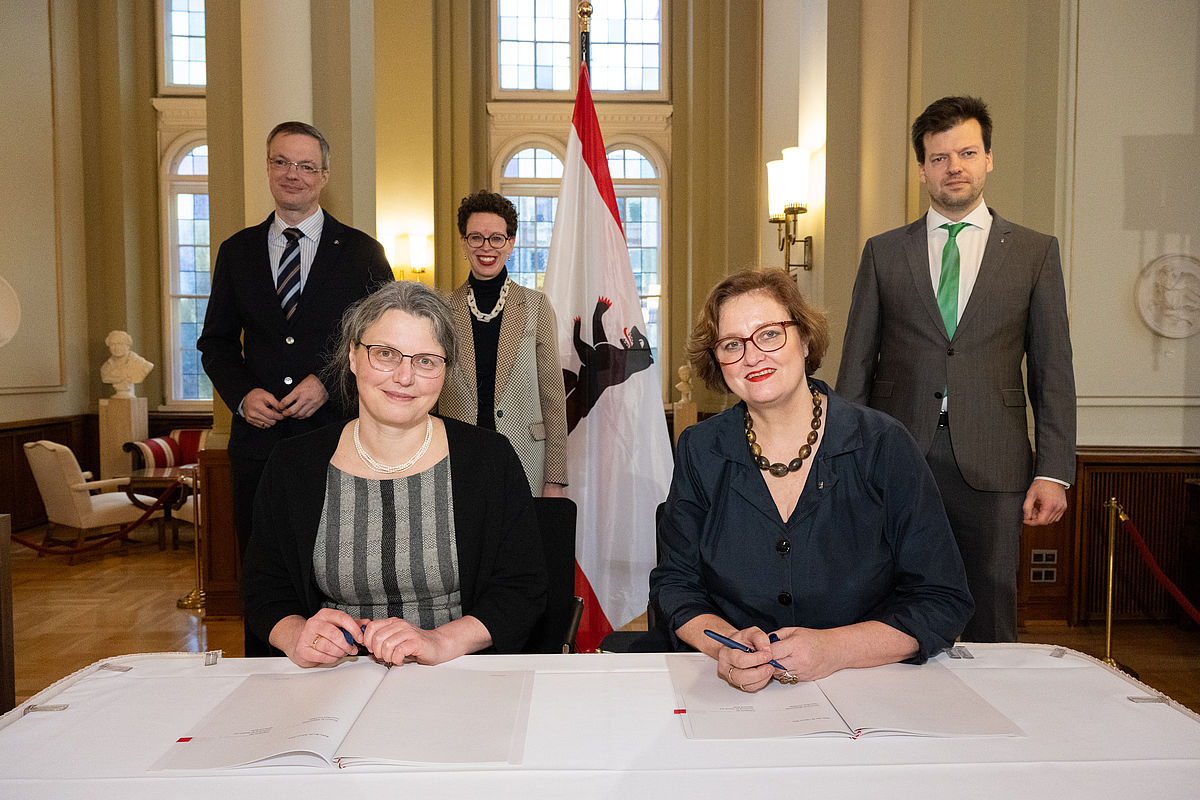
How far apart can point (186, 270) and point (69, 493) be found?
3.70 metres

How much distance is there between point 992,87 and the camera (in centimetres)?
379

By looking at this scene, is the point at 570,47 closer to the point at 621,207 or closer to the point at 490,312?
the point at 621,207

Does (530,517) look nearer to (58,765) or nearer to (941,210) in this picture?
(58,765)

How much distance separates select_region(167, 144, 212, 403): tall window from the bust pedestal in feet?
3.60

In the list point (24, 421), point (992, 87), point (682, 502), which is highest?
point (992, 87)

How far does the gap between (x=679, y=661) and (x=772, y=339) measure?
0.61m

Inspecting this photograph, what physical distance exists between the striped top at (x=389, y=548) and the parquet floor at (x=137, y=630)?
2.56m

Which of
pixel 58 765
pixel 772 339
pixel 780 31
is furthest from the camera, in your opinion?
pixel 780 31

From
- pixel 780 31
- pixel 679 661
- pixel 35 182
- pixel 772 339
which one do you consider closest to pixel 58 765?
pixel 679 661

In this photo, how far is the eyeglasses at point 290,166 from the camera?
8.90ft

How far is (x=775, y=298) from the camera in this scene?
165cm

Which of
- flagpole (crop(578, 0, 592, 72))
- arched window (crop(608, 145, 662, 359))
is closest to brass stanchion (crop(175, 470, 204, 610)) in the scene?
flagpole (crop(578, 0, 592, 72))

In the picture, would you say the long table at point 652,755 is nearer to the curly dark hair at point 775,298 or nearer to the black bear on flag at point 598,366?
the curly dark hair at point 775,298
